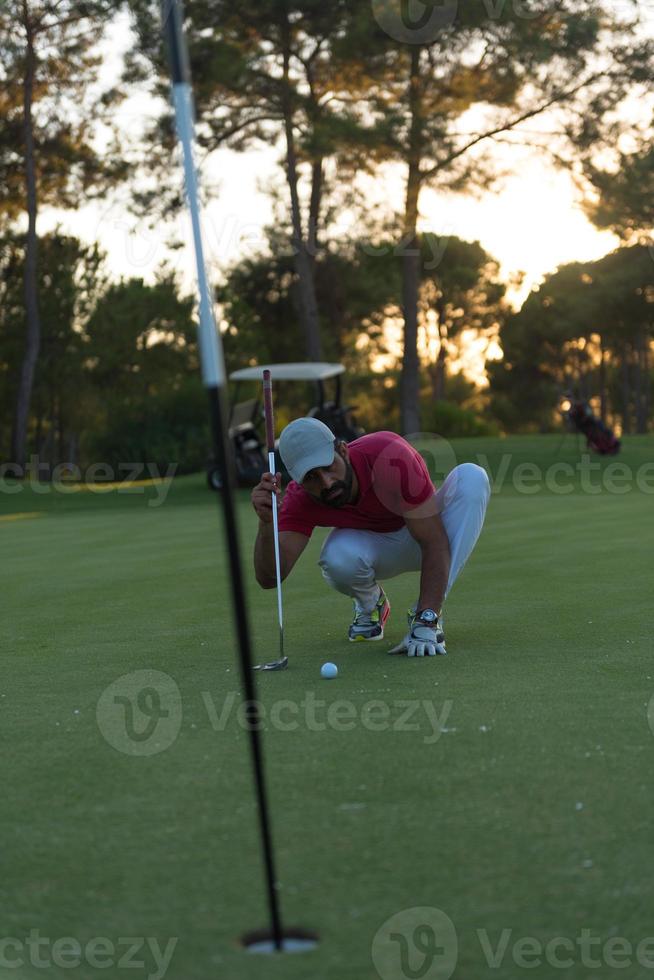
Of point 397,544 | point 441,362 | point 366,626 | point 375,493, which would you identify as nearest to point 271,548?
point 375,493

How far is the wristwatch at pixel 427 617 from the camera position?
5754 millimetres

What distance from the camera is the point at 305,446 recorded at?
542 centimetres

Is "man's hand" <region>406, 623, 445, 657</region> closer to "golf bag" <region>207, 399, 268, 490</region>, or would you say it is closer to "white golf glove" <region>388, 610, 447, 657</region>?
"white golf glove" <region>388, 610, 447, 657</region>

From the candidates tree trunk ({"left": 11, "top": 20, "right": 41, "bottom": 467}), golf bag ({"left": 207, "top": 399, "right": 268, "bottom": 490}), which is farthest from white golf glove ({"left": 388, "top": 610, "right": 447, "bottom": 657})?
tree trunk ({"left": 11, "top": 20, "right": 41, "bottom": 467})

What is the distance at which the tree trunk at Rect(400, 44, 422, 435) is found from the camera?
1031 inches

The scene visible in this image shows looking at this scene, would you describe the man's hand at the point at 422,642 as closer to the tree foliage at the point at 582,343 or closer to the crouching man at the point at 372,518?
the crouching man at the point at 372,518

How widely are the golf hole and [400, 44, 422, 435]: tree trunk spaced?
24.5 metres

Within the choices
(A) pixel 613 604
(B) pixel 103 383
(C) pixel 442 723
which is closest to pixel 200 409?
(B) pixel 103 383

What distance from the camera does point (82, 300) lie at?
141 feet

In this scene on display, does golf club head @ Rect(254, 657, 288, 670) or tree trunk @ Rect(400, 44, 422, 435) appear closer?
golf club head @ Rect(254, 657, 288, 670)

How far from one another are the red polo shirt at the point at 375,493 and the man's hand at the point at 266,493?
219 mm

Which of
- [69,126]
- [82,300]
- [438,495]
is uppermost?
[69,126]

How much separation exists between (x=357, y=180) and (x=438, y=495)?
2434 cm

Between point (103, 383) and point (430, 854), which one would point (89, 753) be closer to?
point (430, 854)
